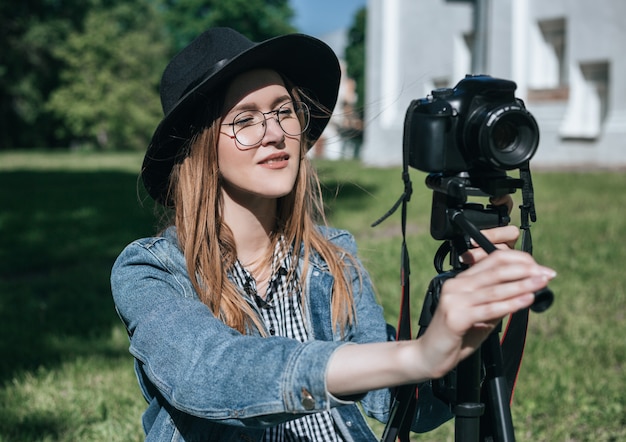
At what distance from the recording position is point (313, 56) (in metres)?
2.19

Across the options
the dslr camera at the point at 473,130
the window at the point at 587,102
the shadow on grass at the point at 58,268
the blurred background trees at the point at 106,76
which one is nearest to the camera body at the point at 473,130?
the dslr camera at the point at 473,130

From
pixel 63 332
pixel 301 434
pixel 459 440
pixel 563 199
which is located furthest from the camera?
pixel 563 199

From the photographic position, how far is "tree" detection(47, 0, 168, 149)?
4359 centimetres

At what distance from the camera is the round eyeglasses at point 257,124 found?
202cm

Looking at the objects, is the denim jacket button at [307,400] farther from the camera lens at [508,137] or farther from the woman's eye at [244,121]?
the woman's eye at [244,121]

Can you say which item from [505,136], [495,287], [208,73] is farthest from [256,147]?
[495,287]

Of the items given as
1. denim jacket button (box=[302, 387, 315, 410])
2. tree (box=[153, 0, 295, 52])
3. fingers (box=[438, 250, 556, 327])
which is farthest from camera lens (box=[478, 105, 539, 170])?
tree (box=[153, 0, 295, 52])

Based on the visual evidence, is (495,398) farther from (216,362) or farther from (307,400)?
(216,362)

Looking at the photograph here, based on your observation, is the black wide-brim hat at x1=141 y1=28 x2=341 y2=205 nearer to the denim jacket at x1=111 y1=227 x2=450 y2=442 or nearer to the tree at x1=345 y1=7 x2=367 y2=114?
the denim jacket at x1=111 y1=227 x2=450 y2=442

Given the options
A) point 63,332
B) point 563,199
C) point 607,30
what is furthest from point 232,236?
point 607,30

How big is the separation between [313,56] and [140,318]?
95cm

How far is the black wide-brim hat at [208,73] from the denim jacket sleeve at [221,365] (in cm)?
54

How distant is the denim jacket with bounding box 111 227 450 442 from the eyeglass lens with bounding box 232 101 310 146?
0.33m

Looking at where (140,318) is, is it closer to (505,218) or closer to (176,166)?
(176,166)
